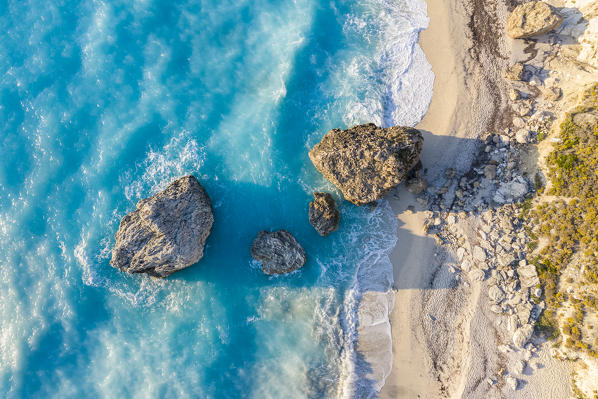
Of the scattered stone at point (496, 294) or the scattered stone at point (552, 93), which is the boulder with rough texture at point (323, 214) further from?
the scattered stone at point (552, 93)

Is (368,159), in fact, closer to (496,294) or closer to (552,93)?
(496,294)

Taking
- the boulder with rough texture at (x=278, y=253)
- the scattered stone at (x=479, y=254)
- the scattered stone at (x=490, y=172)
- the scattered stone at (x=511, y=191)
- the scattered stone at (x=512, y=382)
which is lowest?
the scattered stone at (x=512, y=382)

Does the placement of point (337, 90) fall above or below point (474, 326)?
above

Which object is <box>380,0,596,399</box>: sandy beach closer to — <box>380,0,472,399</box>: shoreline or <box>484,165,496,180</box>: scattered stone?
<box>380,0,472,399</box>: shoreline

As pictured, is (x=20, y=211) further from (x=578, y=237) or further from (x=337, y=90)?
(x=578, y=237)

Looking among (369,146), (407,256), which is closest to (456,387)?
(407,256)

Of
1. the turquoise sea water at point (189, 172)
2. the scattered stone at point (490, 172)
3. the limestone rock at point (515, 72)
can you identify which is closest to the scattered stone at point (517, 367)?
the turquoise sea water at point (189, 172)
